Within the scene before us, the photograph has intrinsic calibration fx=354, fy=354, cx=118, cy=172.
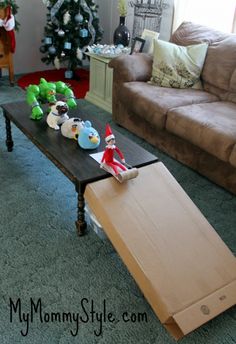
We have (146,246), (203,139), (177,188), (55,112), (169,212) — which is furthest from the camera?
(203,139)

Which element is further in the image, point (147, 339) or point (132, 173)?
point (132, 173)

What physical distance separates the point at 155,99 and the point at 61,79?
2002mm

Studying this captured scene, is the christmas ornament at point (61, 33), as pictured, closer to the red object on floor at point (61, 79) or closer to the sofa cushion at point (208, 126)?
→ the red object on floor at point (61, 79)

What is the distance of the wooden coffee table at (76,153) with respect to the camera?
1.69 meters

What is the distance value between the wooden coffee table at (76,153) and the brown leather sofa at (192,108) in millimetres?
534

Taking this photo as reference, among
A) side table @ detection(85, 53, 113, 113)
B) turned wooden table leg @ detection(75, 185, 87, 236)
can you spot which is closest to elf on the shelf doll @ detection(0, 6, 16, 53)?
side table @ detection(85, 53, 113, 113)

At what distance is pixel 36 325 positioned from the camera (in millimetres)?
1391

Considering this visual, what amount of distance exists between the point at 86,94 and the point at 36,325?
2.76 m

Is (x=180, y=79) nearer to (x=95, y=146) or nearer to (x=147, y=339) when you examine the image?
(x=95, y=146)

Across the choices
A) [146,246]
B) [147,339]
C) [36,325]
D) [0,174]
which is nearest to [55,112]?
[0,174]

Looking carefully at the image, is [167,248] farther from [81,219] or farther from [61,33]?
[61,33]

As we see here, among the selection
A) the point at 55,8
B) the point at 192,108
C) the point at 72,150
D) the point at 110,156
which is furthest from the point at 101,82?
the point at 110,156

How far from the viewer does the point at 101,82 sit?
11.5 ft

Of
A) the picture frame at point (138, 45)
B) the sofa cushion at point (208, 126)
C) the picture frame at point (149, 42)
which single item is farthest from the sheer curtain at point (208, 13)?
the sofa cushion at point (208, 126)
